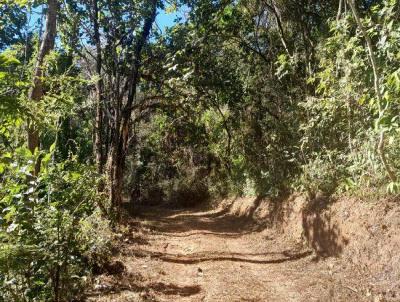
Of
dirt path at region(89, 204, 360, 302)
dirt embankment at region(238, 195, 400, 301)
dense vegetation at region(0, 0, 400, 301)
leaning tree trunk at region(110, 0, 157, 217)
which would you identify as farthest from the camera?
leaning tree trunk at region(110, 0, 157, 217)

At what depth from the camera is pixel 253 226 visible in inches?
563

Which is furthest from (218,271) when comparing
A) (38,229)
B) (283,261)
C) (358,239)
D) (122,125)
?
(122,125)

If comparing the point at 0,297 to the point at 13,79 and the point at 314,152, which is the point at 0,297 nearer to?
the point at 13,79

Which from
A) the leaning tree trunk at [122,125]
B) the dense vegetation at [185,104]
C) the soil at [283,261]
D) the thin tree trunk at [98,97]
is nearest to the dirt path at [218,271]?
the soil at [283,261]

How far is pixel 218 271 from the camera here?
27.7 ft

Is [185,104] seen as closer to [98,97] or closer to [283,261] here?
[98,97]

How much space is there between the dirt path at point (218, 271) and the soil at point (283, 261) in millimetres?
17

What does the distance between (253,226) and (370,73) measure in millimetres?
8388

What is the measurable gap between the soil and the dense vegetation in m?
0.58

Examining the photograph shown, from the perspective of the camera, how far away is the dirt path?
22.7 ft

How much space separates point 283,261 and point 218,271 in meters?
1.62

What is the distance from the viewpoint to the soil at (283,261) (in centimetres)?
655

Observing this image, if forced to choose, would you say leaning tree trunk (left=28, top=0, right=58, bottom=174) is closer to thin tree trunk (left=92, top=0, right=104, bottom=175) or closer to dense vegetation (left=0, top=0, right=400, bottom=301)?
dense vegetation (left=0, top=0, right=400, bottom=301)

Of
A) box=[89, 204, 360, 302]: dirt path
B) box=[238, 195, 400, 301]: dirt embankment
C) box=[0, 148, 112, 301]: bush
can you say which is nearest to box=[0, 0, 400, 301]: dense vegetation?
box=[0, 148, 112, 301]: bush
